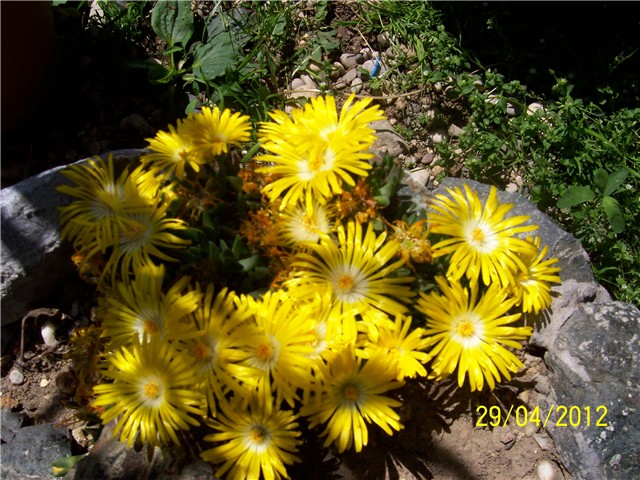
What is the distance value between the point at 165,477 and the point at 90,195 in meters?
0.99

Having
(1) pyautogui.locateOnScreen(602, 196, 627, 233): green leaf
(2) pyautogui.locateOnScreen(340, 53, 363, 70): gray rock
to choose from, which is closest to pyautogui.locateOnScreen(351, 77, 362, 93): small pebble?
(2) pyautogui.locateOnScreen(340, 53, 363, 70): gray rock

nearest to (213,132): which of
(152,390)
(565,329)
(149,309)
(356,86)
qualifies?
(149,309)

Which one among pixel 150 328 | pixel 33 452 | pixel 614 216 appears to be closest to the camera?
pixel 150 328

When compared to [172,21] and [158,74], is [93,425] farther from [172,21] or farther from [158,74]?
[172,21]

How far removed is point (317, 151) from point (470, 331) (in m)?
0.79

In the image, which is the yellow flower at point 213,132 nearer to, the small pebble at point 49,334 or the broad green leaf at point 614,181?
the small pebble at point 49,334

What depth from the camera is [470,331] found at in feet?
7.14

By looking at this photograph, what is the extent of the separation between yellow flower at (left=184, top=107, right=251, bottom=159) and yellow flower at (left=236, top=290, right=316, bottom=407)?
1.88 ft

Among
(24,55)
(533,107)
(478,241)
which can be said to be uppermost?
(533,107)

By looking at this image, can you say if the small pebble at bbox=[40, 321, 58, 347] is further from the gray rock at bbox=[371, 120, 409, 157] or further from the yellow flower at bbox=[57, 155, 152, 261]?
the gray rock at bbox=[371, 120, 409, 157]

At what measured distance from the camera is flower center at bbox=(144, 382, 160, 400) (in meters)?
1.98

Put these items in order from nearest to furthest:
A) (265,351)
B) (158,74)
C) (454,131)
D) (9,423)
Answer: (265,351)
(9,423)
(158,74)
(454,131)

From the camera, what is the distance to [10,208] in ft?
8.02

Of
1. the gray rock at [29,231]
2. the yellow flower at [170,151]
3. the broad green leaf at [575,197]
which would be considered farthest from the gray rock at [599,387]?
the gray rock at [29,231]
